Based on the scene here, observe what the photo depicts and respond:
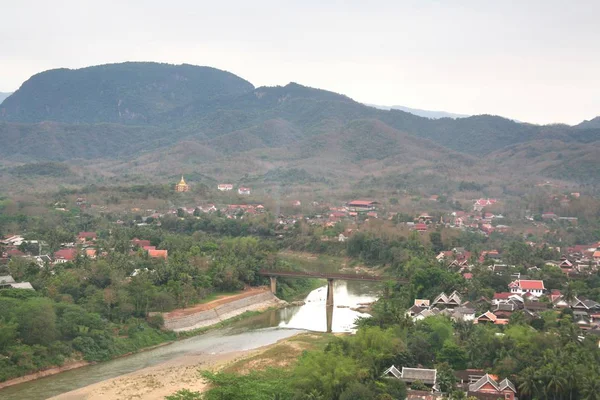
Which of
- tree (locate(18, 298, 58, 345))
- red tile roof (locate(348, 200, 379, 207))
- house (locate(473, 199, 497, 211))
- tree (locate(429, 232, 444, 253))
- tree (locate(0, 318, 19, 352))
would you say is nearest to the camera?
tree (locate(0, 318, 19, 352))

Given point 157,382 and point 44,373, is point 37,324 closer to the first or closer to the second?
point 44,373

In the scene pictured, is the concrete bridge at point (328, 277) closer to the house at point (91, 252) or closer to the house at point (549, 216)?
the house at point (91, 252)

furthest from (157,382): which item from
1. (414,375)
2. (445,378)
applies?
(445,378)

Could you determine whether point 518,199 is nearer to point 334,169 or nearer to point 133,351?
point 334,169

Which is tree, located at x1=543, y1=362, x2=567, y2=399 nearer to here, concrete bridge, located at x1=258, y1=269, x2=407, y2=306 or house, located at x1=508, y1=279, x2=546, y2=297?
house, located at x1=508, y1=279, x2=546, y2=297

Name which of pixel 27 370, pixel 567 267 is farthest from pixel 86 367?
pixel 567 267

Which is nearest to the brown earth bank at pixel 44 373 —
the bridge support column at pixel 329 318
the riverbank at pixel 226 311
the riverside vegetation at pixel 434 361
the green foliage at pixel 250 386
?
the riverbank at pixel 226 311

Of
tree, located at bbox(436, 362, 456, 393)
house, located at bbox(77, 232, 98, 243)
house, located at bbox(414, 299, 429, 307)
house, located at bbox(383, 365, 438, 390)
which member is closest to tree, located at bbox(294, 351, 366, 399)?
house, located at bbox(383, 365, 438, 390)
